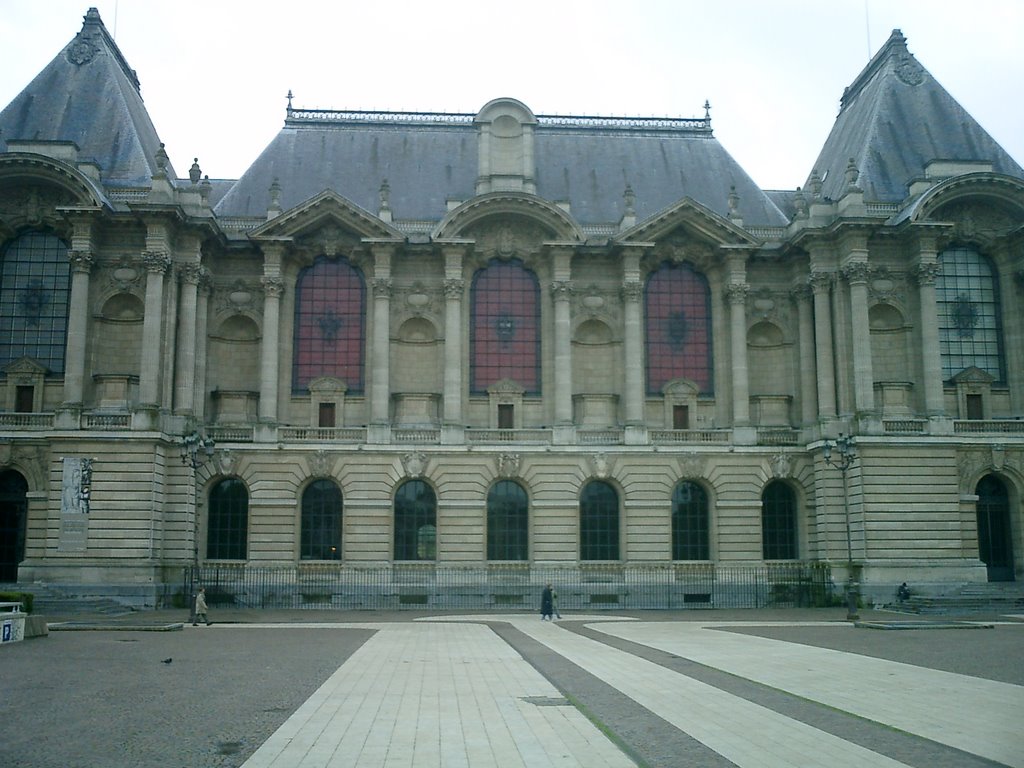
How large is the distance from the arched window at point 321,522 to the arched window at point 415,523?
2633mm

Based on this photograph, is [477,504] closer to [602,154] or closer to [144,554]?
[144,554]

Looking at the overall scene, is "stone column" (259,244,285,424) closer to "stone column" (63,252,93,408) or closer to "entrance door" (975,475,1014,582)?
"stone column" (63,252,93,408)

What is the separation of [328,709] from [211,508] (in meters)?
34.0

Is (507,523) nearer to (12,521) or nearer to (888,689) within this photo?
(12,521)

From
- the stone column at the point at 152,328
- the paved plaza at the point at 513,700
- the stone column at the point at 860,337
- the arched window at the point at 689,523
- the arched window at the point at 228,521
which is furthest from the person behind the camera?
the arched window at the point at 689,523

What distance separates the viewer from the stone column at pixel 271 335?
4909 centimetres

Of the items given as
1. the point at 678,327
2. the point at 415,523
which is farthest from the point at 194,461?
the point at 678,327

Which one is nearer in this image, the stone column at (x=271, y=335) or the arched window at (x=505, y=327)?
the stone column at (x=271, y=335)

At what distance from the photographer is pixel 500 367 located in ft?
170

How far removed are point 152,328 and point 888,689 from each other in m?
36.3

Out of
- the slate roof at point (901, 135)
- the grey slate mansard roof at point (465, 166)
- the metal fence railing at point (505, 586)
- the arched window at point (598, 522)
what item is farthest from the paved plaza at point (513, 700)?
the grey slate mansard roof at point (465, 166)

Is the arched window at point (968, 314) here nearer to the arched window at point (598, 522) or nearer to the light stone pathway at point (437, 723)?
the arched window at point (598, 522)

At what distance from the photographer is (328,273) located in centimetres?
5188

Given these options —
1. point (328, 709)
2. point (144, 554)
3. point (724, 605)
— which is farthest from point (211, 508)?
point (328, 709)
